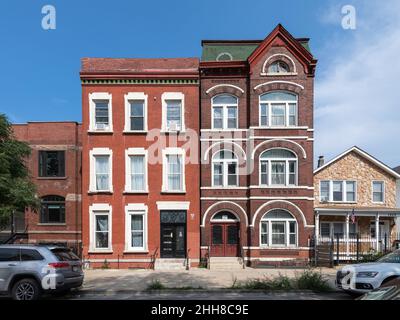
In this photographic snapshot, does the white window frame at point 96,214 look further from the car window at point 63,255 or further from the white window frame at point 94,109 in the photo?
the car window at point 63,255

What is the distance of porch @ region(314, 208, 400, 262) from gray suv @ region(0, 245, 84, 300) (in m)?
14.6

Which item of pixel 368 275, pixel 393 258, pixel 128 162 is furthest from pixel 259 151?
pixel 368 275

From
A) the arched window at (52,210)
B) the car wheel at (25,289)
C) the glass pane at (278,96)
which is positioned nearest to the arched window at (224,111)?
the glass pane at (278,96)

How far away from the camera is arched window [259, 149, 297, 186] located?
21.9 meters

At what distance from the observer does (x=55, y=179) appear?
24.6m

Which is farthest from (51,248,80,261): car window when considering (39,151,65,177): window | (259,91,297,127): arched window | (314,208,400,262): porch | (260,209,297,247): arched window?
(314,208,400,262): porch

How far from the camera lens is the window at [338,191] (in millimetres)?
26109

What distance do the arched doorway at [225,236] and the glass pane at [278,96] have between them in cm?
716

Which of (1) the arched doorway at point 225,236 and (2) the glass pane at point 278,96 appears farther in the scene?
(2) the glass pane at point 278,96

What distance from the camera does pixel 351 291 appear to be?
11.7 metres

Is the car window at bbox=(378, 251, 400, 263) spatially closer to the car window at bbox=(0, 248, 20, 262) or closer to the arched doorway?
Answer: the arched doorway

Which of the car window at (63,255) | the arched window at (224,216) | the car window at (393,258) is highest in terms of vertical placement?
the arched window at (224,216)

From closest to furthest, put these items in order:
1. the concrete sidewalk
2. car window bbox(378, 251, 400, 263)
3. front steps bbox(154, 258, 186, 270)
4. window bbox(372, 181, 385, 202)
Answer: car window bbox(378, 251, 400, 263) → the concrete sidewalk → front steps bbox(154, 258, 186, 270) → window bbox(372, 181, 385, 202)
